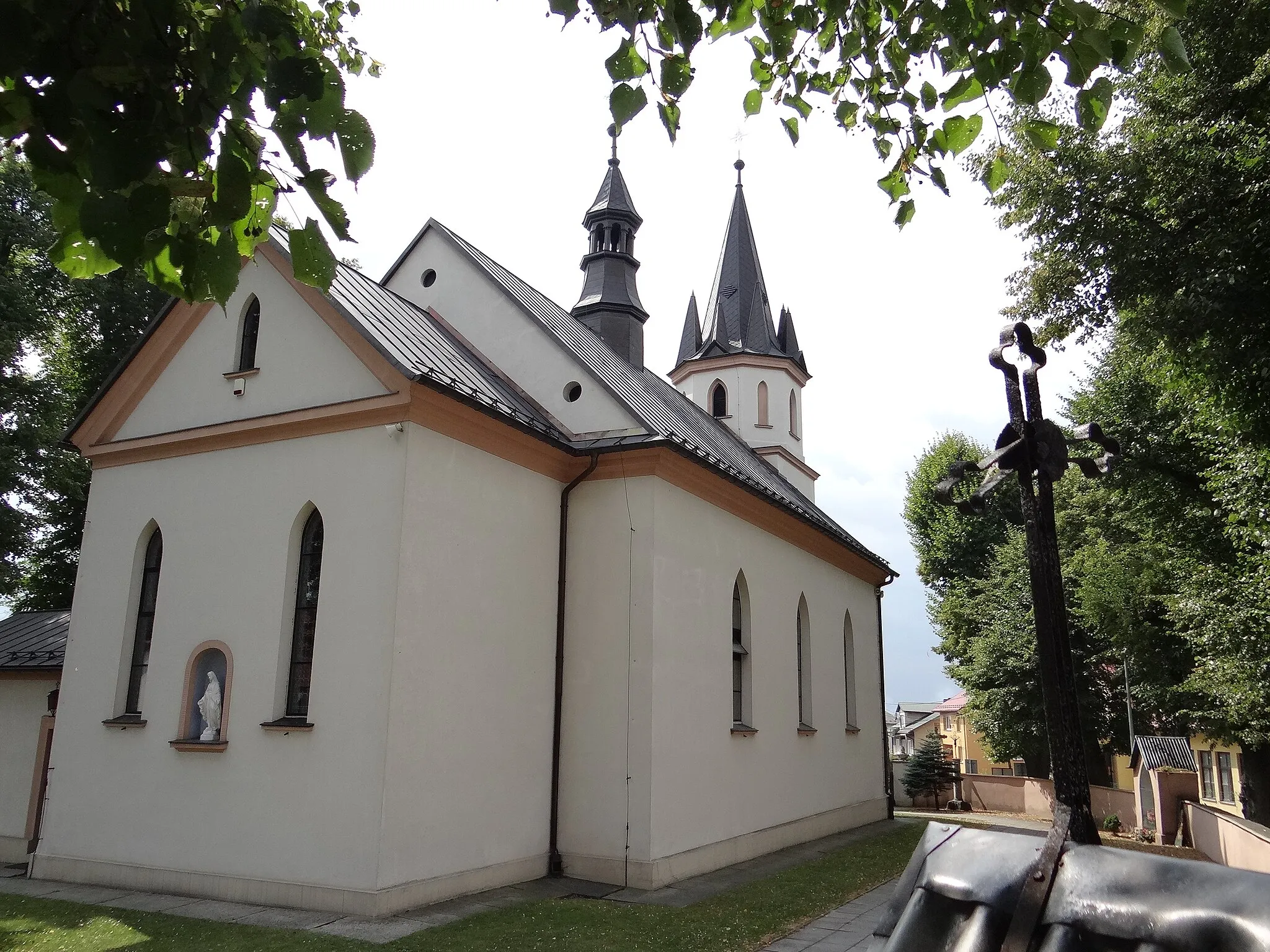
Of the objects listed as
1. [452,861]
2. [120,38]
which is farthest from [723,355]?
[120,38]

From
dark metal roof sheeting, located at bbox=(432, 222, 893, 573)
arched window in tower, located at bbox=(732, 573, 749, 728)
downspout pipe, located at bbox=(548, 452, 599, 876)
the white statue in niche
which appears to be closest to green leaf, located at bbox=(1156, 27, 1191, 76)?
dark metal roof sheeting, located at bbox=(432, 222, 893, 573)

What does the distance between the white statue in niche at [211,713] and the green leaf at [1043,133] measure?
406 inches

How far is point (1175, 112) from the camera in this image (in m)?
14.1

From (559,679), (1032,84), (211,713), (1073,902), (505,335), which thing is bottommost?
(1073,902)

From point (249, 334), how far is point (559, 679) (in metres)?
6.19

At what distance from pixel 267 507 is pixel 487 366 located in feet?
16.6

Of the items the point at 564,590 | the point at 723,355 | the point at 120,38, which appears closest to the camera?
the point at 120,38

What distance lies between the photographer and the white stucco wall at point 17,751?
1344 centimetres

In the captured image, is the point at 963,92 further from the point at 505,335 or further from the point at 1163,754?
the point at 1163,754

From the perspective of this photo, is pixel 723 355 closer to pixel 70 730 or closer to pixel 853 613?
pixel 853 613

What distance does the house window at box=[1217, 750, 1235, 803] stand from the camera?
3078 centimetres

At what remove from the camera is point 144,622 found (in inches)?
485

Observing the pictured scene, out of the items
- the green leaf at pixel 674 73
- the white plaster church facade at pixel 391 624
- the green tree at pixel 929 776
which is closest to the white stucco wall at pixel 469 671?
the white plaster church facade at pixel 391 624

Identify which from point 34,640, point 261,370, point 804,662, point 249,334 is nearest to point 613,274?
point 804,662
